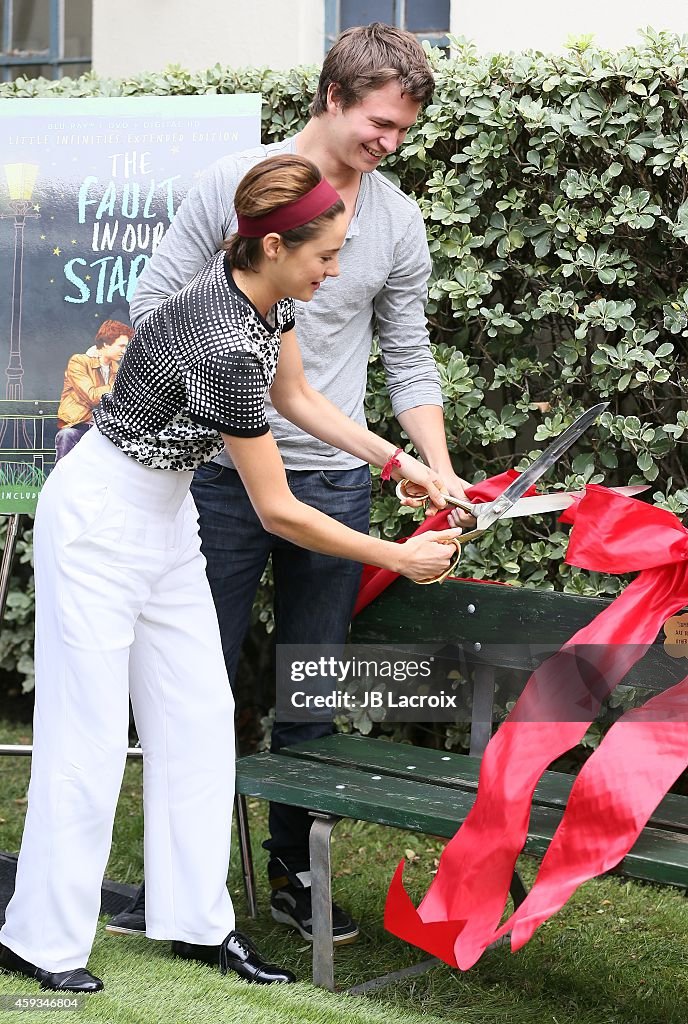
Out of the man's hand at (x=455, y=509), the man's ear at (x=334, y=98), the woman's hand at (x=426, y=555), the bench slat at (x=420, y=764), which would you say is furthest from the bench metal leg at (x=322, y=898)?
the man's ear at (x=334, y=98)

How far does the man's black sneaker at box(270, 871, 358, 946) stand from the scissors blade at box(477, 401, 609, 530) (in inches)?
47.3

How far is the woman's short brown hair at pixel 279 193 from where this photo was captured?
2508mm

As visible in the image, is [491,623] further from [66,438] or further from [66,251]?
[66,251]

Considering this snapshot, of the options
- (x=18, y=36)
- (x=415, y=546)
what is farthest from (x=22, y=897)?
(x=18, y=36)

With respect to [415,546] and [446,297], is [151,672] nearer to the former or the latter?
[415,546]

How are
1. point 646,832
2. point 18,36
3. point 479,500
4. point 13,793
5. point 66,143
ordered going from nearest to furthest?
point 646,832
point 479,500
point 66,143
point 13,793
point 18,36

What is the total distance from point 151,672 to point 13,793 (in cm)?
216

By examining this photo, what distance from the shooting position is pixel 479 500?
315 centimetres

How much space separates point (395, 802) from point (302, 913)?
75 centimetres

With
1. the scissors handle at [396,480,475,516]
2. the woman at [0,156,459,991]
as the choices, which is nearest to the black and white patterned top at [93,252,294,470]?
the woman at [0,156,459,991]

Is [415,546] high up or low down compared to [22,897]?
up

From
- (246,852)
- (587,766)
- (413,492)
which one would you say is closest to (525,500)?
(413,492)

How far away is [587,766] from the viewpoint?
257cm

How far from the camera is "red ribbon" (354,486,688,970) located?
2.52 metres
